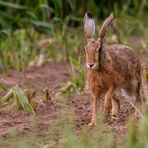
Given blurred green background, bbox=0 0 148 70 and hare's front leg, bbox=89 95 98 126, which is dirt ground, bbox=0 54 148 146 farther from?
blurred green background, bbox=0 0 148 70

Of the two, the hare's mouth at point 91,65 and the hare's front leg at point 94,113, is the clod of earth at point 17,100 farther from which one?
the hare's mouth at point 91,65

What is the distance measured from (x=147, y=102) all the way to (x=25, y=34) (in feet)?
13.0

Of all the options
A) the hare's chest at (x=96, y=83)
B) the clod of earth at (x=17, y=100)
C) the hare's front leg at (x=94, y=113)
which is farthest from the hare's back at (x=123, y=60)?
the clod of earth at (x=17, y=100)

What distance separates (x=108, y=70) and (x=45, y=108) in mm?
905

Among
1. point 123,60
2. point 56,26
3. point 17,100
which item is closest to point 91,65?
point 123,60

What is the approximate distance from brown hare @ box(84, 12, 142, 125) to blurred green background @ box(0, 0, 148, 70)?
2817mm

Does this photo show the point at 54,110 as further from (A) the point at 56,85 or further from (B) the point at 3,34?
(B) the point at 3,34

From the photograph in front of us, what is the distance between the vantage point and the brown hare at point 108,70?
596 centimetres

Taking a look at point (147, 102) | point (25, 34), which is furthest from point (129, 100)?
point (25, 34)

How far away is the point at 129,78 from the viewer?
6.46 m

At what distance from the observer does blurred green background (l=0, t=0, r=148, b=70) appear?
9.96 m

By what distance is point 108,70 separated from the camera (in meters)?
6.24

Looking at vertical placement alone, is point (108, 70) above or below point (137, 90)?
above

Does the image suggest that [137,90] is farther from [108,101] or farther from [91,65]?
[91,65]
